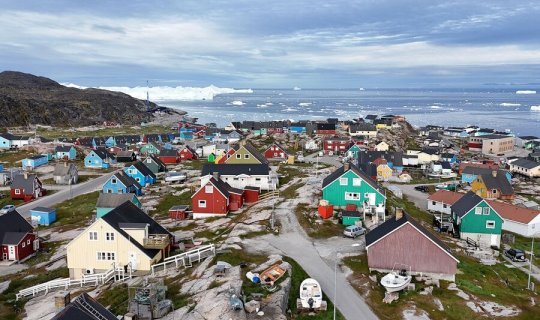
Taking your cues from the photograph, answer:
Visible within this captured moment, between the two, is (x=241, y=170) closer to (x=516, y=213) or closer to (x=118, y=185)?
(x=118, y=185)

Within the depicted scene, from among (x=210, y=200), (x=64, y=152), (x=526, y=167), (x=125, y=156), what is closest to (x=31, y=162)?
(x=64, y=152)

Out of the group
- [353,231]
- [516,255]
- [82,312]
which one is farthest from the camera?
[516,255]

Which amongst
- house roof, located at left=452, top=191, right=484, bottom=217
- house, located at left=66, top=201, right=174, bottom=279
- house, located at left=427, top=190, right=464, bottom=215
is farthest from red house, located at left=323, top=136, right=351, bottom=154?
house, located at left=66, top=201, right=174, bottom=279

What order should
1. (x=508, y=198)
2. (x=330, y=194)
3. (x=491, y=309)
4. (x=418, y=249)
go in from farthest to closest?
1. (x=508, y=198)
2. (x=330, y=194)
3. (x=418, y=249)
4. (x=491, y=309)

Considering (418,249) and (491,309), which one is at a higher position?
(418,249)

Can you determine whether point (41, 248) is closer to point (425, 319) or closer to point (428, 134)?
point (425, 319)

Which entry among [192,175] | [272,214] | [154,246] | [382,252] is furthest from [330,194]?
[192,175]

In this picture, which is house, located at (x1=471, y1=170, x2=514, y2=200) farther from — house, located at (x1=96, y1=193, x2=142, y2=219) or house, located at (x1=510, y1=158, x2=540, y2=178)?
house, located at (x1=96, y1=193, x2=142, y2=219)
